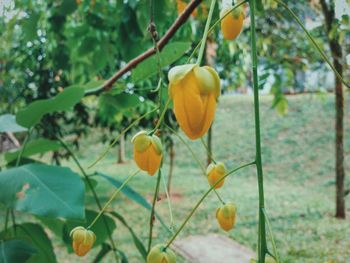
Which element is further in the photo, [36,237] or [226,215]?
[36,237]

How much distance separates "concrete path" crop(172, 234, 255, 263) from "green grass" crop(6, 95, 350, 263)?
12cm

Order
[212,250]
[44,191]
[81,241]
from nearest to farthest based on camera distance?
[81,241]
[44,191]
[212,250]

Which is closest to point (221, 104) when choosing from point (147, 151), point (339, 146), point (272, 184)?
point (272, 184)

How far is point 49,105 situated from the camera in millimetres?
861

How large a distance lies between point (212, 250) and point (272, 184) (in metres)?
3.37

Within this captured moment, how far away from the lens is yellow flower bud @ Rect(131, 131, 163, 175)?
459mm

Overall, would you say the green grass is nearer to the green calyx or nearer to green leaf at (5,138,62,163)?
green leaf at (5,138,62,163)

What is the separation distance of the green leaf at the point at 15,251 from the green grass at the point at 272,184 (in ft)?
2.41

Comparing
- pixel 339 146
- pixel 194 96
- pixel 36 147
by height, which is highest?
pixel 194 96

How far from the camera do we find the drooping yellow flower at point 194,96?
1.05ft

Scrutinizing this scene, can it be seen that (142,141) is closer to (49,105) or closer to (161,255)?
(161,255)

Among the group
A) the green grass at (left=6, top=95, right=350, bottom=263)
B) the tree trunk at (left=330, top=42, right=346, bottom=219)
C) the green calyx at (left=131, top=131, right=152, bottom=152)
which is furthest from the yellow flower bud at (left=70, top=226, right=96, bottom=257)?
the tree trunk at (left=330, top=42, right=346, bottom=219)

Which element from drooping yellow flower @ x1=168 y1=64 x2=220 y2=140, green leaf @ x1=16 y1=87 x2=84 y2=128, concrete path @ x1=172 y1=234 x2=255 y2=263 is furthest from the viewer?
concrete path @ x1=172 y1=234 x2=255 y2=263

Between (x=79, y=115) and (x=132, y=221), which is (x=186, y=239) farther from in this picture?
(x=79, y=115)
